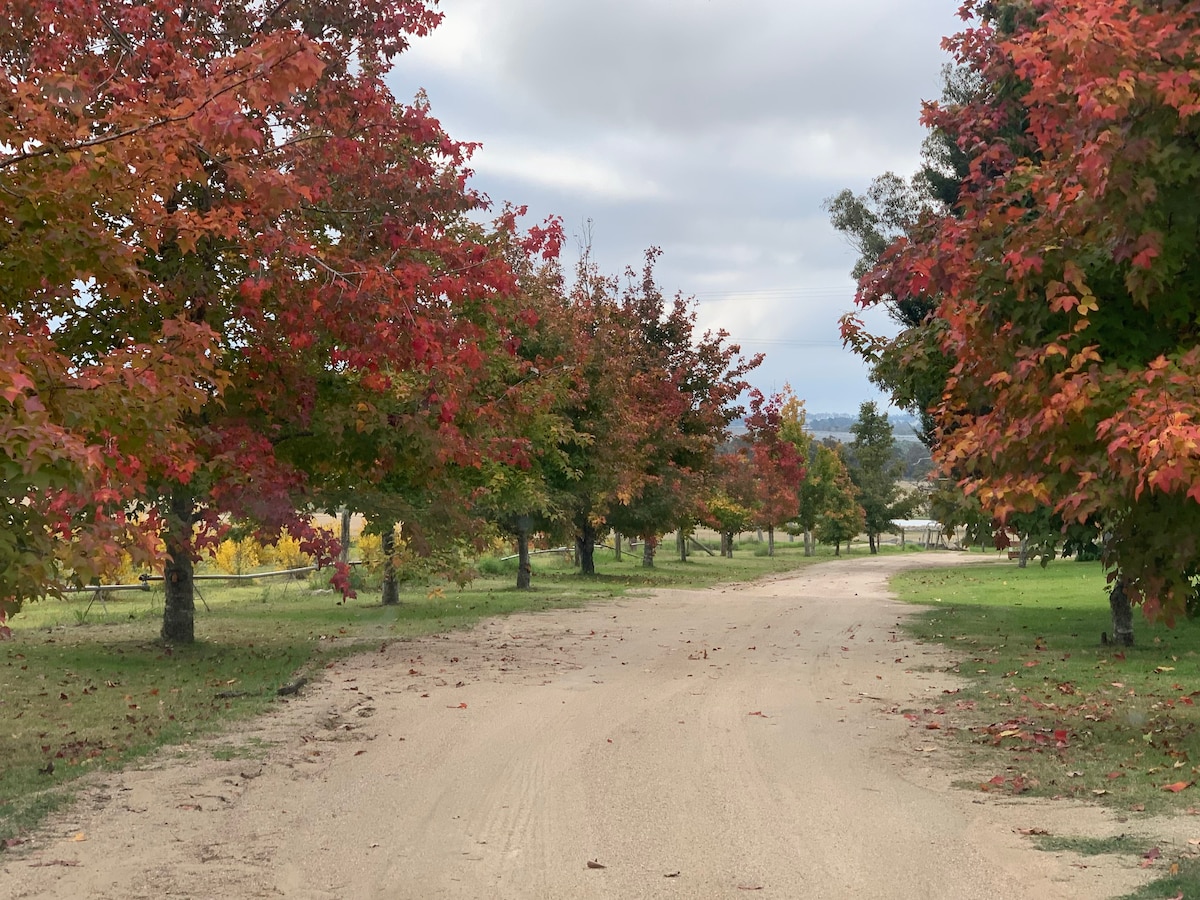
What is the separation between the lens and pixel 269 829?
655 centimetres

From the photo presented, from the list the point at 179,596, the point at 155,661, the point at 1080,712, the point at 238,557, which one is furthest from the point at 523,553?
the point at 1080,712

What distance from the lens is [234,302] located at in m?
12.9

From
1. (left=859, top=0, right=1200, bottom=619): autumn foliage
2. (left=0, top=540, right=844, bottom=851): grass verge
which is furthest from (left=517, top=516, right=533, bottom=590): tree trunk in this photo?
(left=859, top=0, right=1200, bottom=619): autumn foliage

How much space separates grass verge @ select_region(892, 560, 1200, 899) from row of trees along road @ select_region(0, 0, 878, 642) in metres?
6.05

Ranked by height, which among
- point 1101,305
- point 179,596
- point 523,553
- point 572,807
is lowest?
point 572,807

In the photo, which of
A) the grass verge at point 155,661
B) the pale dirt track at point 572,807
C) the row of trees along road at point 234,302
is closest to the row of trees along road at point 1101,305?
the pale dirt track at point 572,807

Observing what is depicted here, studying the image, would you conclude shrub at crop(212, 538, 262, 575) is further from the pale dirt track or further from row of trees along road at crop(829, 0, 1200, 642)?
row of trees along road at crop(829, 0, 1200, 642)

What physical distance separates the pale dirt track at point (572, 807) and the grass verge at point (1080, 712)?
404mm

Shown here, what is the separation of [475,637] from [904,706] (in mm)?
8179

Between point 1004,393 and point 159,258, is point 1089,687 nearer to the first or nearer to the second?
point 1004,393

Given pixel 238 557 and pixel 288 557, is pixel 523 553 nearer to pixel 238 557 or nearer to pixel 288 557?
pixel 288 557

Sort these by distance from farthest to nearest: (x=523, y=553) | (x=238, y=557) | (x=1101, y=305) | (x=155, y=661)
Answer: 1. (x=238, y=557)
2. (x=523, y=553)
3. (x=155, y=661)
4. (x=1101, y=305)

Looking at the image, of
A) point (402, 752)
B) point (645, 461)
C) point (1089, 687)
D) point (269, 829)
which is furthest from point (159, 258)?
point (645, 461)

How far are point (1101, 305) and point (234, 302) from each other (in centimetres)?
916
